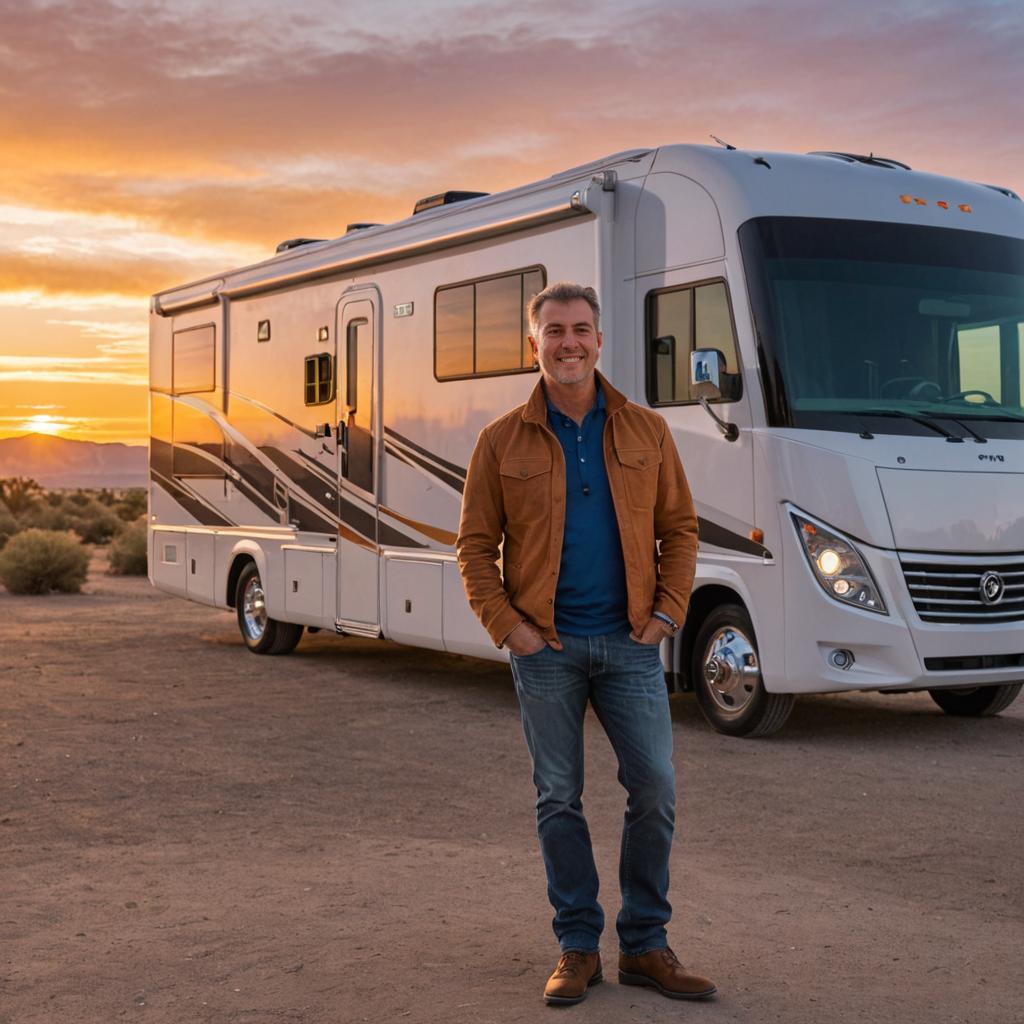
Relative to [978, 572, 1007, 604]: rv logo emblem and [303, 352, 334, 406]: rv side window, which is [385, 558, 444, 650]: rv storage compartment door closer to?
[303, 352, 334, 406]: rv side window

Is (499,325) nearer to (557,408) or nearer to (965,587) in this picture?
(965,587)

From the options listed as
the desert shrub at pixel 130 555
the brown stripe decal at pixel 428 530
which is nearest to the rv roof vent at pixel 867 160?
the brown stripe decal at pixel 428 530

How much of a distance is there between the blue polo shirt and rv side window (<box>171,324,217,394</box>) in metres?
9.92

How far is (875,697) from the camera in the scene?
10.9 metres

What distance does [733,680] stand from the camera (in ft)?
29.1

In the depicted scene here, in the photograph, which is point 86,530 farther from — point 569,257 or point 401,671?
point 569,257

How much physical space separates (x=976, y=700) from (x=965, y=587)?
1.74 meters

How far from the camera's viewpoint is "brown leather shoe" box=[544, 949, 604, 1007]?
4293mm

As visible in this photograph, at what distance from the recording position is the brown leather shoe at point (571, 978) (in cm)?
429

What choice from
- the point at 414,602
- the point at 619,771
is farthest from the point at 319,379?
the point at 619,771

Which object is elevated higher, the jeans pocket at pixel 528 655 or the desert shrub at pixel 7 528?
the jeans pocket at pixel 528 655

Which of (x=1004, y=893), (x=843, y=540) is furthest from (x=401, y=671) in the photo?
(x=1004, y=893)

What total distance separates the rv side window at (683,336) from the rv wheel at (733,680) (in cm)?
128

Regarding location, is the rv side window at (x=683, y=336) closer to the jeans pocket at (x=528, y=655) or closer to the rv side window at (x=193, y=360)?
the jeans pocket at (x=528, y=655)
